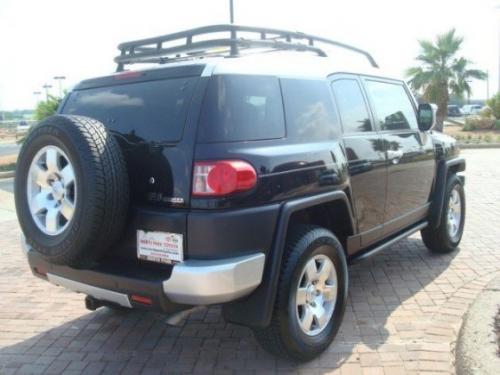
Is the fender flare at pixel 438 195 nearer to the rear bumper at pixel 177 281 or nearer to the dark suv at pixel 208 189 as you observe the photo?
the dark suv at pixel 208 189

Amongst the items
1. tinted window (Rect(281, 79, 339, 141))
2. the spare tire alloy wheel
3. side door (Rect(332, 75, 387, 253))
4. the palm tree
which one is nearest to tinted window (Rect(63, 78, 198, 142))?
the spare tire alloy wheel

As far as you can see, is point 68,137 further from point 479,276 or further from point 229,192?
point 479,276

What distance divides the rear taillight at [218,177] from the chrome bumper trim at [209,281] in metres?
0.38

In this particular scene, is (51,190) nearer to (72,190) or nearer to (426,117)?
(72,190)

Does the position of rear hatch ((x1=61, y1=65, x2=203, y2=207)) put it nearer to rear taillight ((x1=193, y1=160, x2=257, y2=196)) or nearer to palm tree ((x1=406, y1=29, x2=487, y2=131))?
rear taillight ((x1=193, y1=160, x2=257, y2=196))

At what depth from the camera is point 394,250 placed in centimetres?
581

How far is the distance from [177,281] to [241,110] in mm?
1029

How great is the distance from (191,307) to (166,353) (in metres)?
0.82

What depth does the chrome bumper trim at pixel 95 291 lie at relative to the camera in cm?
291

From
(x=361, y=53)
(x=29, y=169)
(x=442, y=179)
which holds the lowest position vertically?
(x=442, y=179)

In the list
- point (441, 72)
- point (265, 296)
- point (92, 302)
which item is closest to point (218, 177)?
point (265, 296)

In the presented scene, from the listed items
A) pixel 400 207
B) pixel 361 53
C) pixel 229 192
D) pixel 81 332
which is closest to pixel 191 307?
pixel 229 192

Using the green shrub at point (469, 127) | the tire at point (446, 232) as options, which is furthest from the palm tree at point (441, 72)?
the tire at point (446, 232)

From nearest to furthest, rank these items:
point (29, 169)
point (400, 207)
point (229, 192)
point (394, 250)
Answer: point (229, 192) → point (29, 169) → point (400, 207) → point (394, 250)
